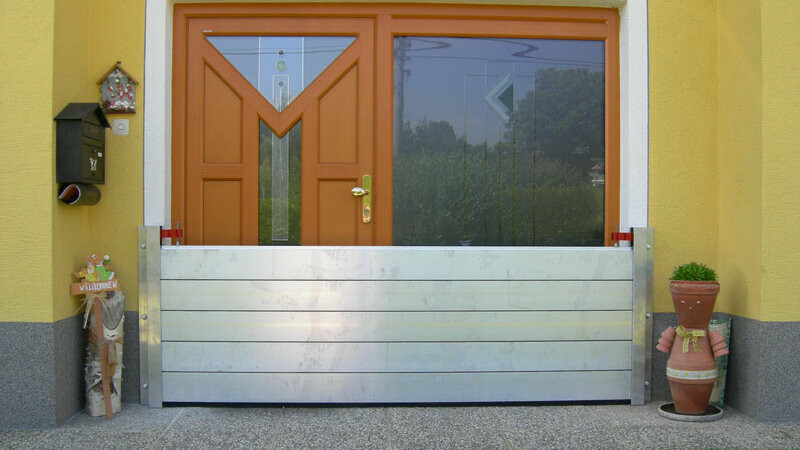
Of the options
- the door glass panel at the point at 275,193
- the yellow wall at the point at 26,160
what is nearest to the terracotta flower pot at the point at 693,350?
the door glass panel at the point at 275,193

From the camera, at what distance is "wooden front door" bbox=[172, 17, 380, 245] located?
4.23m

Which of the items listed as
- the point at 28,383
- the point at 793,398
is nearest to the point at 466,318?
the point at 793,398

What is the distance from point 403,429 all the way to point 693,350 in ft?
5.73

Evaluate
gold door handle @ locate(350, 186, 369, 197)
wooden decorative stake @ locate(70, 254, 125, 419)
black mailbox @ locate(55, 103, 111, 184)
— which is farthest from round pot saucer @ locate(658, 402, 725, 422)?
black mailbox @ locate(55, 103, 111, 184)

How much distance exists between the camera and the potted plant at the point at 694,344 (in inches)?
147

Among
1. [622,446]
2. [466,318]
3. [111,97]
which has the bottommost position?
[622,446]

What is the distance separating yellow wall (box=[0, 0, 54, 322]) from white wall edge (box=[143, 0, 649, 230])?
58 cm

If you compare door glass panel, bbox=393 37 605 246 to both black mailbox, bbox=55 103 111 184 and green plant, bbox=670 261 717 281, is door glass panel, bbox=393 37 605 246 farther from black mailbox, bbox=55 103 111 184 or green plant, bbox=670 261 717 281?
black mailbox, bbox=55 103 111 184

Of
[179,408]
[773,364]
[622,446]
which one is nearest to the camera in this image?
[622,446]

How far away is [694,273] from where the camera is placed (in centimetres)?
383

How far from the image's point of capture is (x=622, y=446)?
339cm

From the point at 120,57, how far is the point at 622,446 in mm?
3704

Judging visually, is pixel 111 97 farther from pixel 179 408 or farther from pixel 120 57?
pixel 179 408

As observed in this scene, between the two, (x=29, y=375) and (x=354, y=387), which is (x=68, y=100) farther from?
(x=354, y=387)
